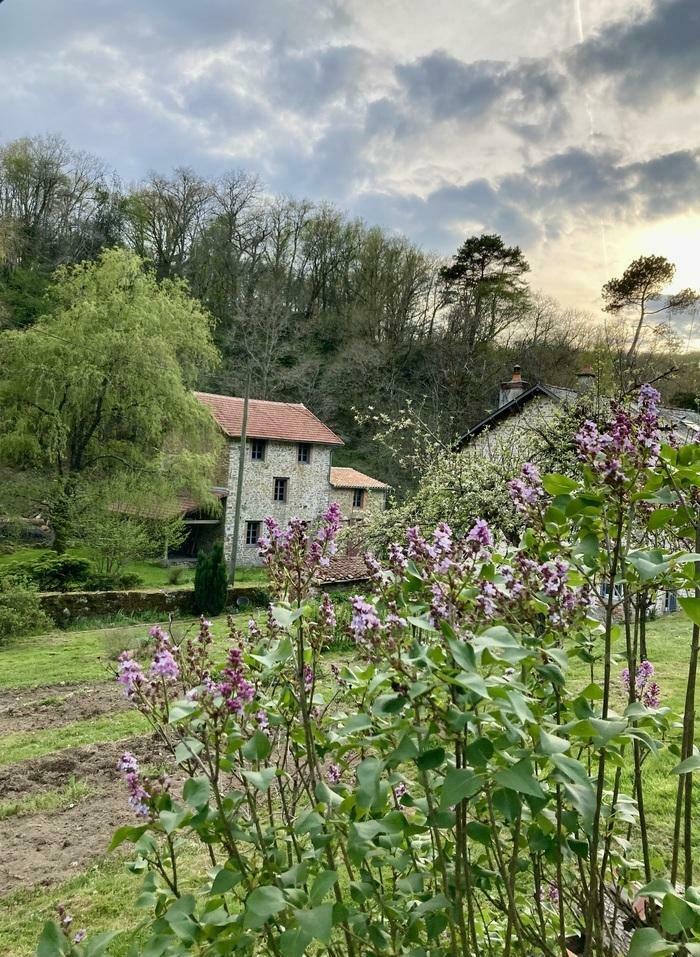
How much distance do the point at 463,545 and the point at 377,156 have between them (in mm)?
7766

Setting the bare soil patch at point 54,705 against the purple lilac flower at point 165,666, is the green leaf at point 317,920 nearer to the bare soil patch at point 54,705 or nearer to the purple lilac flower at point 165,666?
the purple lilac flower at point 165,666

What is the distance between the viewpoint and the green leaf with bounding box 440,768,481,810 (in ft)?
3.31

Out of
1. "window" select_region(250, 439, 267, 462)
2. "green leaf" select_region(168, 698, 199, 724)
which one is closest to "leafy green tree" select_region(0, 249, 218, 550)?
"window" select_region(250, 439, 267, 462)

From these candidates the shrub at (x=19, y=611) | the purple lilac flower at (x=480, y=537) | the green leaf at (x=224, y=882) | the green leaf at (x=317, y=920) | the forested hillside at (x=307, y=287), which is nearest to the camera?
the green leaf at (x=317, y=920)

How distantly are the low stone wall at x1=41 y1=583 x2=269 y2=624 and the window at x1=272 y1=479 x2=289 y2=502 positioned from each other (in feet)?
34.7

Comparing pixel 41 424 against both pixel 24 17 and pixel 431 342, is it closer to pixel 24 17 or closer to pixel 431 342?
pixel 24 17

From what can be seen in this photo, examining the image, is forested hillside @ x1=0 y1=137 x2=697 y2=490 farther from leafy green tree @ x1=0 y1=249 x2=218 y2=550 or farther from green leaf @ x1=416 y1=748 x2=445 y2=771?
green leaf @ x1=416 y1=748 x2=445 y2=771

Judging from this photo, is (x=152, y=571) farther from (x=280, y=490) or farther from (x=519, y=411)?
(x=519, y=411)

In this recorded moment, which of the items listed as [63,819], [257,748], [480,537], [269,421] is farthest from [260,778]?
[269,421]

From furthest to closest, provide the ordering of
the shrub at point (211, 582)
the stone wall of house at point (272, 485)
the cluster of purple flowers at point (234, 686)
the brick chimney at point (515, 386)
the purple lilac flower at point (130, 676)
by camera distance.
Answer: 1. the stone wall of house at point (272, 485)
2. the brick chimney at point (515, 386)
3. the shrub at point (211, 582)
4. the purple lilac flower at point (130, 676)
5. the cluster of purple flowers at point (234, 686)

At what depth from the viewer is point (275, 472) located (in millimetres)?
29156

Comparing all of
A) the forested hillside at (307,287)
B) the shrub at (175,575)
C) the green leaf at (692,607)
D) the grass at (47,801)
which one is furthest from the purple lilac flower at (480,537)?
the forested hillside at (307,287)

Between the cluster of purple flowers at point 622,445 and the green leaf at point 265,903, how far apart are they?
109 cm

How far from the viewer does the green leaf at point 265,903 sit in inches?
40.1
